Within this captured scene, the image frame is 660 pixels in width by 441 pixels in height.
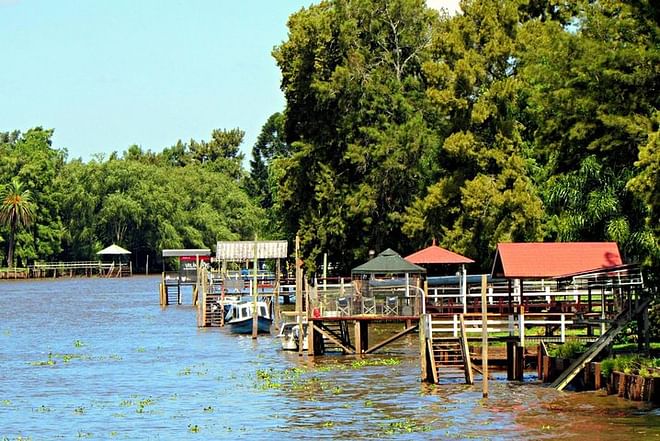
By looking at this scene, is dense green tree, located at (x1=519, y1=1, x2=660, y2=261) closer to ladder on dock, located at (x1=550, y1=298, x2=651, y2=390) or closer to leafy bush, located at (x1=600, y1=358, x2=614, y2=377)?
ladder on dock, located at (x1=550, y1=298, x2=651, y2=390)

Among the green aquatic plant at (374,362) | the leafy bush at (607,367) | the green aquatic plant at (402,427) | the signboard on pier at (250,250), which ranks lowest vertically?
the green aquatic plant at (402,427)

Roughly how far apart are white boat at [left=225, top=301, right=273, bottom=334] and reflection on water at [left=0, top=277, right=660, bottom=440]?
301 cm

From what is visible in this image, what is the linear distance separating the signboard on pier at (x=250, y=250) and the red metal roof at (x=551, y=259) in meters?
39.9

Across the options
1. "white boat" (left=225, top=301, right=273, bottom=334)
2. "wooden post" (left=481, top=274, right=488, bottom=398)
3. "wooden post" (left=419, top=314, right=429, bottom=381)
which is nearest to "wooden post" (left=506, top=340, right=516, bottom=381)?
"wooden post" (left=419, top=314, right=429, bottom=381)

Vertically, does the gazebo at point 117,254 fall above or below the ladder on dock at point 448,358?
above

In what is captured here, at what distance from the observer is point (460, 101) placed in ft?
241

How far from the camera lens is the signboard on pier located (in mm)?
89312

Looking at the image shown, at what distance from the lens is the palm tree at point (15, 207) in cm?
16725

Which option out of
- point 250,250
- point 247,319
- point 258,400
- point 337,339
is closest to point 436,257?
point 247,319

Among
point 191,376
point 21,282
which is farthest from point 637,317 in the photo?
point 21,282

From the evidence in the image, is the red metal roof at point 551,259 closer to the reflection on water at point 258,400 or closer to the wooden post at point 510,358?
the wooden post at point 510,358

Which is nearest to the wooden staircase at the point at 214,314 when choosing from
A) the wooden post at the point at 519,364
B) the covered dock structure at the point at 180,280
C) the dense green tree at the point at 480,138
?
the covered dock structure at the point at 180,280

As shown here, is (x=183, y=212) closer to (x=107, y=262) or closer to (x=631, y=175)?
(x=107, y=262)

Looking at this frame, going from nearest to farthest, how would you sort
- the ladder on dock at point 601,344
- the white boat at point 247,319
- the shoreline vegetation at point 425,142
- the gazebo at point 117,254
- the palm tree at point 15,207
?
1. the ladder on dock at point 601,344
2. the shoreline vegetation at point 425,142
3. the white boat at point 247,319
4. the gazebo at point 117,254
5. the palm tree at point 15,207
